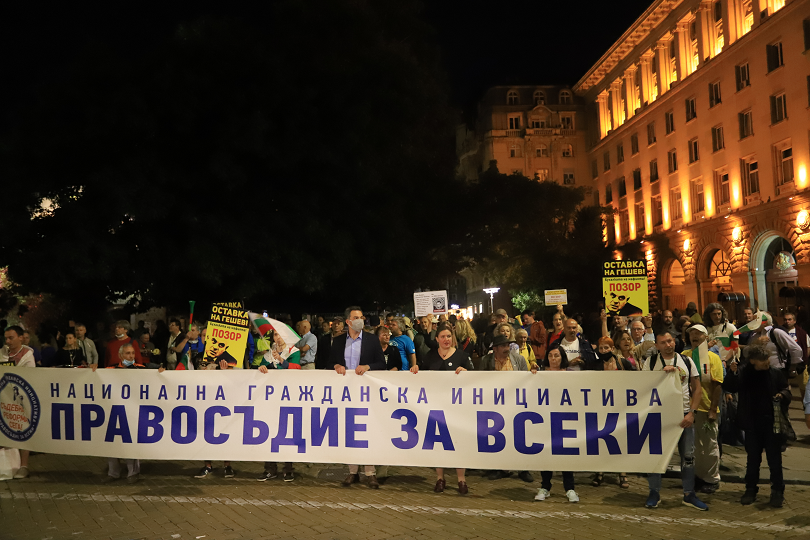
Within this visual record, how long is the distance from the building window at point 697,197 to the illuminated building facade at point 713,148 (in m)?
0.07

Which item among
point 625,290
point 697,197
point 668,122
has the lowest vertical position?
point 625,290

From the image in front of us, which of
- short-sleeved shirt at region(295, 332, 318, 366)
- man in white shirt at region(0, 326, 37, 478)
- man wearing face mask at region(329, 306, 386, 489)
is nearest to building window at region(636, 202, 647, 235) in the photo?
short-sleeved shirt at region(295, 332, 318, 366)

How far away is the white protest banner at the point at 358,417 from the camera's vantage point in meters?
Result: 7.06

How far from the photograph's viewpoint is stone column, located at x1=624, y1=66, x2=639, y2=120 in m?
47.0

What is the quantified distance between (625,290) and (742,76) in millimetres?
24908

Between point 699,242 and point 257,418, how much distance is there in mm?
34175

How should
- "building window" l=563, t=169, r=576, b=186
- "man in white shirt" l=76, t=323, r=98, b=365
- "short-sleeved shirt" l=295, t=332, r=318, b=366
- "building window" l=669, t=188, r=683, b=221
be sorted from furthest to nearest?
"building window" l=563, t=169, r=576, b=186, "building window" l=669, t=188, r=683, b=221, "man in white shirt" l=76, t=323, r=98, b=365, "short-sleeved shirt" l=295, t=332, r=318, b=366

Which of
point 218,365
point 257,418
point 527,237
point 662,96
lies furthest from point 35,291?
point 662,96

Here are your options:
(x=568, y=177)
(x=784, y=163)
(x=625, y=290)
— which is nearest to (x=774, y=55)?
(x=784, y=163)

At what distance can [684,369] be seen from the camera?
7047 mm

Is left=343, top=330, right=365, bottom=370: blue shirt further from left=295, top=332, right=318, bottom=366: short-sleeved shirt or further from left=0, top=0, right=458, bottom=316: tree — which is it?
left=0, top=0, right=458, bottom=316: tree

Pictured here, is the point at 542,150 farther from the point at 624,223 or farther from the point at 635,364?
the point at 635,364

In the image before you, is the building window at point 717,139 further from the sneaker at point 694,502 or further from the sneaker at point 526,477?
the sneaker at point 694,502

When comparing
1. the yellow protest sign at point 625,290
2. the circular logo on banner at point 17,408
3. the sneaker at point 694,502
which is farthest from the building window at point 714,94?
the circular logo on banner at point 17,408
